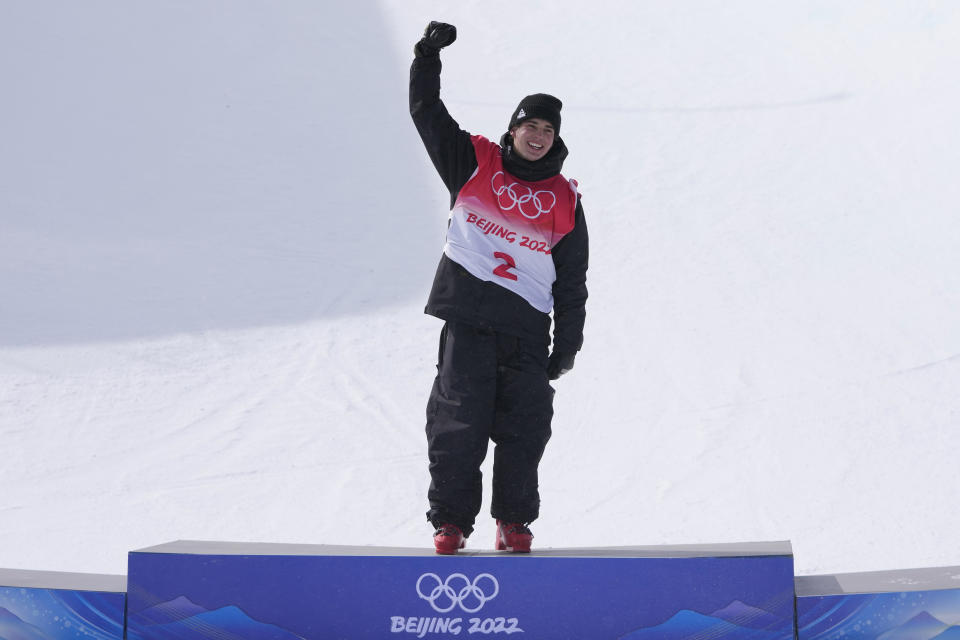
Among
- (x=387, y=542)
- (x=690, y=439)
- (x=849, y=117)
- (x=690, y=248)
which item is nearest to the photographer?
(x=387, y=542)

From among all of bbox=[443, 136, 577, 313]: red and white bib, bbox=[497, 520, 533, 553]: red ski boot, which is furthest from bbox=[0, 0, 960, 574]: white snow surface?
bbox=[443, 136, 577, 313]: red and white bib

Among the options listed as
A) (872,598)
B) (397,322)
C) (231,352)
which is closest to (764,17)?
(397,322)

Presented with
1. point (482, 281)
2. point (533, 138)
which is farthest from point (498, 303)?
point (533, 138)

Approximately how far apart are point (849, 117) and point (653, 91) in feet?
4.73

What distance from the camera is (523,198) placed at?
7.95 ft

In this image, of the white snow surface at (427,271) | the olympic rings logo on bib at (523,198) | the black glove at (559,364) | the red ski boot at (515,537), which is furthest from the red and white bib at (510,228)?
the white snow surface at (427,271)

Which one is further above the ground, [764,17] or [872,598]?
[764,17]

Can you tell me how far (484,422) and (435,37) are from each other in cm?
78

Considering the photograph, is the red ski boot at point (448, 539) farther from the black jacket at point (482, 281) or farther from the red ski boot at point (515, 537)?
the black jacket at point (482, 281)

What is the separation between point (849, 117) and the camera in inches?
316

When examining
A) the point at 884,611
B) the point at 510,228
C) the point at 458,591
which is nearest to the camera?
the point at 884,611

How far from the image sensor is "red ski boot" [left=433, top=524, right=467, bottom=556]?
7.52 ft

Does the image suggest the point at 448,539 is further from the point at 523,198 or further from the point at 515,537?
the point at 523,198

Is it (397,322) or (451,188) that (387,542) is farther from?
(397,322)
